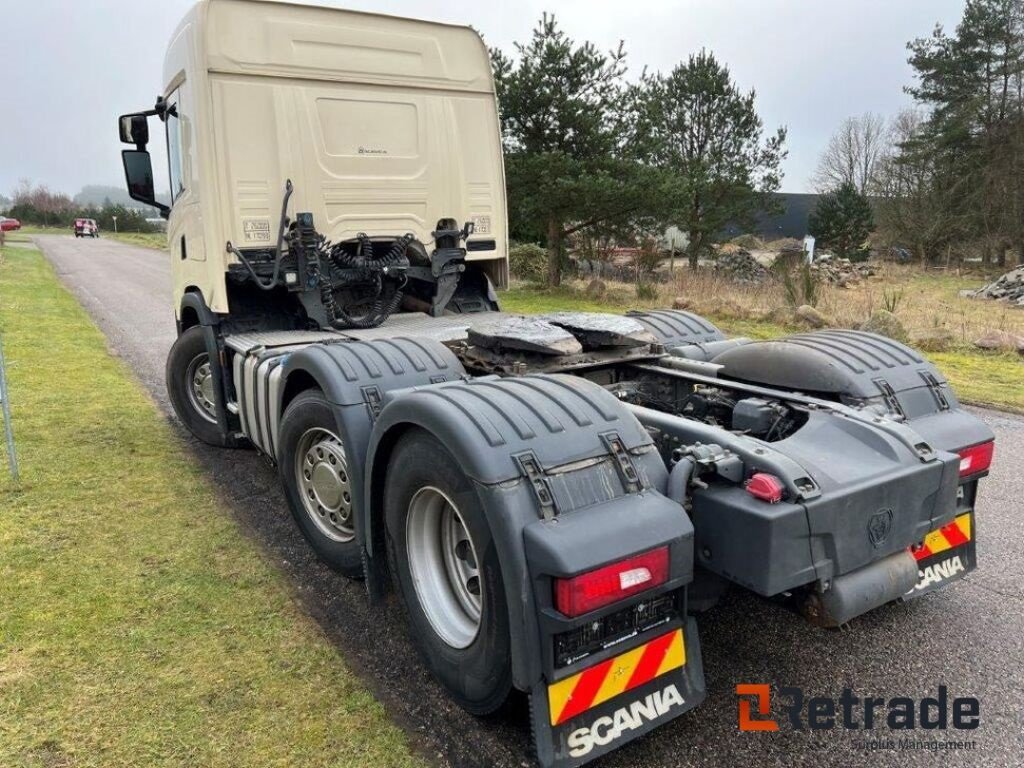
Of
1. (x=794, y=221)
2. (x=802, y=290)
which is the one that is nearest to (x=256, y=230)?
(x=802, y=290)

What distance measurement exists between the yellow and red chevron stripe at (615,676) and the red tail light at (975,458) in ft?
5.36

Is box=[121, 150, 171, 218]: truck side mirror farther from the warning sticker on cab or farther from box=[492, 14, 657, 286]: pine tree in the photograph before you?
box=[492, 14, 657, 286]: pine tree

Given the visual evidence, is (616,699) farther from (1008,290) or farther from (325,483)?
(1008,290)

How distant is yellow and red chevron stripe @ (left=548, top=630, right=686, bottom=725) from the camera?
2.33 m

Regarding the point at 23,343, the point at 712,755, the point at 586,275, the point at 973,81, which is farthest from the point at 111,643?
the point at 973,81

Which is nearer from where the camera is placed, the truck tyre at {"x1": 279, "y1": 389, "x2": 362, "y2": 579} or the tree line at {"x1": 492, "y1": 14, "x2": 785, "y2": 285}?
the truck tyre at {"x1": 279, "y1": 389, "x2": 362, "y2": 579}

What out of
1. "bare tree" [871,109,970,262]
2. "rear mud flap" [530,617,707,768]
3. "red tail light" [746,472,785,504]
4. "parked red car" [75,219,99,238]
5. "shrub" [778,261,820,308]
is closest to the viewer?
"rear mud flap" [530,617,707,768]

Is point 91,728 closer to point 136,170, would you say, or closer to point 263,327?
point 263,327

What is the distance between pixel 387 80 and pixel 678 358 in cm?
302

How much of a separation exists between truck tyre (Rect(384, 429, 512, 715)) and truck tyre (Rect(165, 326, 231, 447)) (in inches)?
137

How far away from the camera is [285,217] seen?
509 centimetres

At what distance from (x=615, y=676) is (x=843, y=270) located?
1168 inches

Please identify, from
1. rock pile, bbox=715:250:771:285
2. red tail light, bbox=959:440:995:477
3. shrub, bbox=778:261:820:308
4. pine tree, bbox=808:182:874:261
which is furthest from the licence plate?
pine tree, bbox=808:182:874:261

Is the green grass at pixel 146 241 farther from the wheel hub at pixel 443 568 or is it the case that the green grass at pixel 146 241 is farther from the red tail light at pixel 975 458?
the red tail light at pixel 975 458
